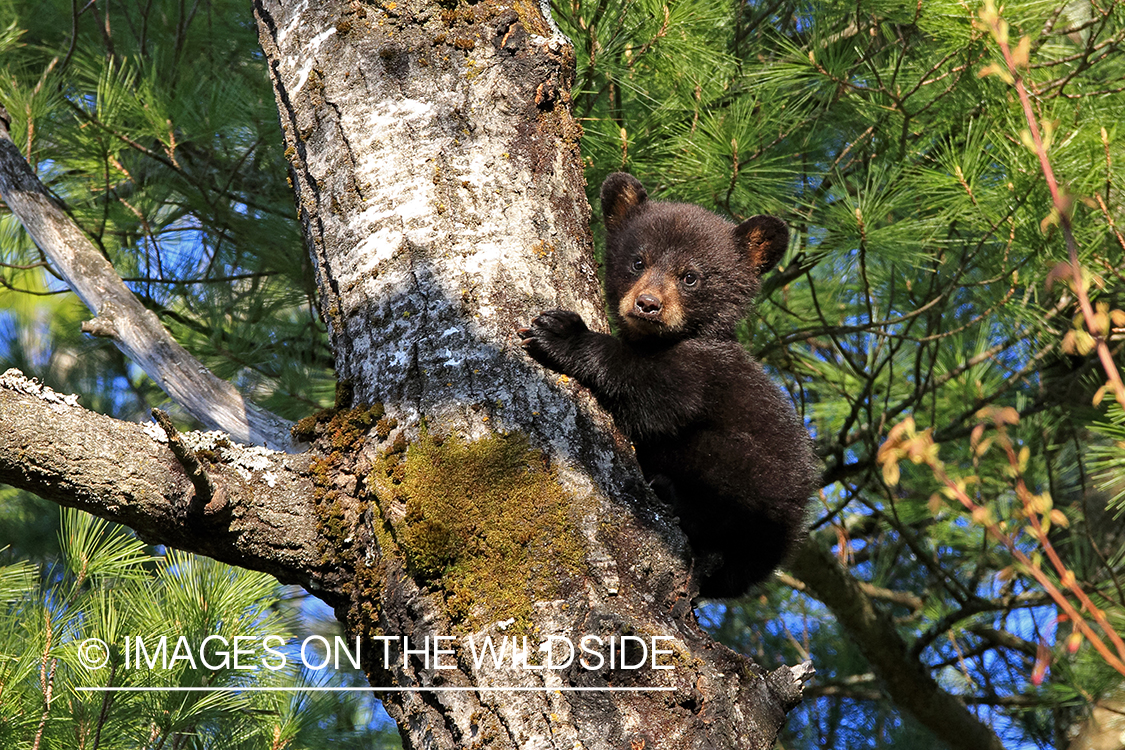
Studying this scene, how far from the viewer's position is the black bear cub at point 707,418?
2.72 meters

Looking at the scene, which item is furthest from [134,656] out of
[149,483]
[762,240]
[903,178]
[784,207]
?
[903,178]

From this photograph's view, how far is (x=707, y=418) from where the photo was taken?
289 centimetres

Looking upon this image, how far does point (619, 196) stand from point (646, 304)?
0.62 metres

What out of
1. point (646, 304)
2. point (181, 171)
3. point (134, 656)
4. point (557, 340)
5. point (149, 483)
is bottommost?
point (134, 656)

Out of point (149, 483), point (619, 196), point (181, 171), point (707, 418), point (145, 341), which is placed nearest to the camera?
point (149, 483)

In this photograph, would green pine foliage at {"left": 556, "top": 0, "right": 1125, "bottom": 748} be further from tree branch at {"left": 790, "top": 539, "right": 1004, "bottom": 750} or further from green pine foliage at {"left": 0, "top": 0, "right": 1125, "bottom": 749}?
tree branch at {"left": 790, "top": 539, "right": 1004, "bottom": 750}

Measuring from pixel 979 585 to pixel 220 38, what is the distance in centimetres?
496

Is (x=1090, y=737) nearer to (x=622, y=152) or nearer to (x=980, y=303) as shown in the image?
(x=980, y=303)

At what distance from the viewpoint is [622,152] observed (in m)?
3.59

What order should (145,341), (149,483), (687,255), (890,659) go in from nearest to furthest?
(149,483)
(145,341)
(687,255)
(890,659)

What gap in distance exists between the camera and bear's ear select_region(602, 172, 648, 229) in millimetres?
3352

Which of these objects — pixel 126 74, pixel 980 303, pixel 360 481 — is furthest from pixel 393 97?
pixel 980 303

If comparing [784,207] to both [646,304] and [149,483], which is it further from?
[149,483]

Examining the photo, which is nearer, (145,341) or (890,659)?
(145,341)
